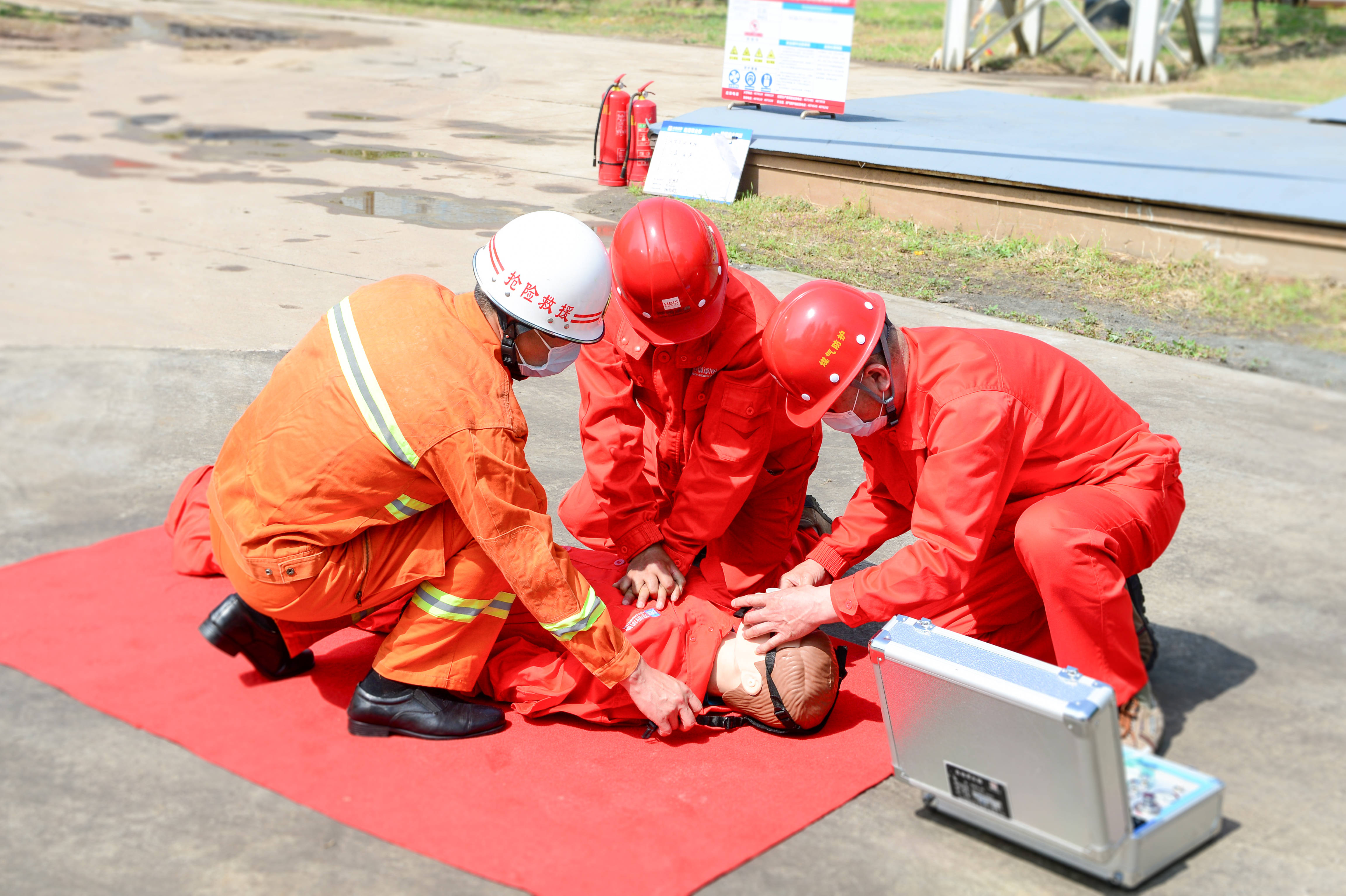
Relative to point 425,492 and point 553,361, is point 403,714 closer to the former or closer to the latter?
point 425,492

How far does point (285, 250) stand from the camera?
814 centimetres

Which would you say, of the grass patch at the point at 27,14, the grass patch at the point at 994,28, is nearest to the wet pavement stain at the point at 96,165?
the grass patch at the point at 27,14

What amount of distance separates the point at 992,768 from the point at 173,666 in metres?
2.24

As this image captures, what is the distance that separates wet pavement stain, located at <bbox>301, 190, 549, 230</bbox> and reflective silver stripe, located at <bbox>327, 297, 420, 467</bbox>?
636 centimetres

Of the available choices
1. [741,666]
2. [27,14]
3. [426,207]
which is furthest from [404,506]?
[27,14]

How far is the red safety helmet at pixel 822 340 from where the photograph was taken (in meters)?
2.89

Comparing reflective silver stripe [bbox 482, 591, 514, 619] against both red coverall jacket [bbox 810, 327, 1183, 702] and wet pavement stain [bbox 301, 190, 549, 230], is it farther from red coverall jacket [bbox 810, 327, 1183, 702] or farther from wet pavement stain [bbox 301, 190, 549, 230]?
wet pavement stain [bbox 301, 190, 549, 230]

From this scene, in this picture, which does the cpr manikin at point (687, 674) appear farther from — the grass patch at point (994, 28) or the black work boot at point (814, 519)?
the grass patch at point (994, 28)

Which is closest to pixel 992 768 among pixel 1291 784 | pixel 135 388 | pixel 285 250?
pixel 1291 784

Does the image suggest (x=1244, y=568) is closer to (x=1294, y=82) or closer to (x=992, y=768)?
(x=992, y=768)

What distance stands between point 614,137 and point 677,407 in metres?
7.34

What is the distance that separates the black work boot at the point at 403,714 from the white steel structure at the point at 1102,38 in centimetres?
1894

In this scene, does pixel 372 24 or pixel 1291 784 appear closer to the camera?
pixel 1291 784

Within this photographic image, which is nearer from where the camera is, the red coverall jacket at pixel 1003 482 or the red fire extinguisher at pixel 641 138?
the red coverall jacket at pixel 1003 482
